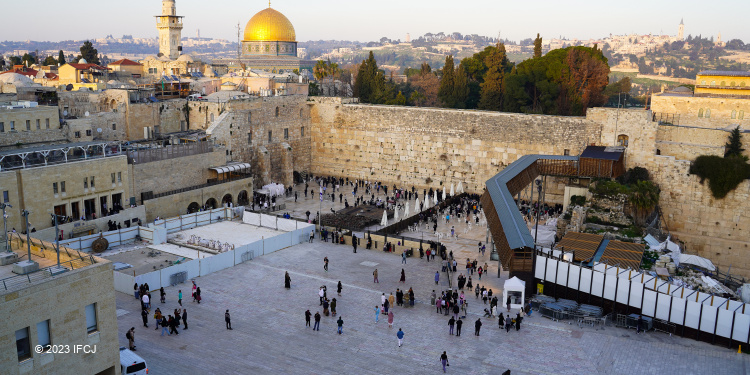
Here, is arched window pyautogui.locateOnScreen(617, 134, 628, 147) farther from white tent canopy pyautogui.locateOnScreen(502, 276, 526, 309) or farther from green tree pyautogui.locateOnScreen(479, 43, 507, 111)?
white tent canopy pyautogui.locateOnScreen(502, 276, 526, 309)

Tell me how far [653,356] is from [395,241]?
11.7 m

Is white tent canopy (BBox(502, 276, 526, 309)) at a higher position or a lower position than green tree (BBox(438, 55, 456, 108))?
lower

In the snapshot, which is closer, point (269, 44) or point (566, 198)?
point (566, 198)

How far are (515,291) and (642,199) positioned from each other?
1187cm

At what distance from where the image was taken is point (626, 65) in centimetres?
17275

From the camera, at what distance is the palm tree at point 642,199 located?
91.8 ft

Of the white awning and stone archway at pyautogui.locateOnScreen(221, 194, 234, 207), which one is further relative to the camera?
stone archway at pyautogui.locateOnScreen(221, 194, 234, 207)

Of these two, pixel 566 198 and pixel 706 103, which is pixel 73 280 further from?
pixel 706 103

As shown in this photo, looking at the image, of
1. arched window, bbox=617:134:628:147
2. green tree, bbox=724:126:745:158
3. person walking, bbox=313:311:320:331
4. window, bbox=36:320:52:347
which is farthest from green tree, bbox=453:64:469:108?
window, bbox=36:320:52:347

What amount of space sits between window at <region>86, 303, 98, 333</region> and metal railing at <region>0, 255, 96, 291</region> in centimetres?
84

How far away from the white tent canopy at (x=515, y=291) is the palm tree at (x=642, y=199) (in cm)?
1122

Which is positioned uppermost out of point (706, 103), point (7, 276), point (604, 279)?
point (706, 103)

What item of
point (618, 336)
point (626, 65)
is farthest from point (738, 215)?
point (626, 65)

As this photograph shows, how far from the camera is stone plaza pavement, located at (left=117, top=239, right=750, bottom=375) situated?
15.8 meters
